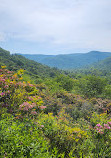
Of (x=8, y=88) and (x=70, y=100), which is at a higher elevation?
(x=8, y=88)

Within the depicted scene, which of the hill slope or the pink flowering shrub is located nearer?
the pink flowering shrub

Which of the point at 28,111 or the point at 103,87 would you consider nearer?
the point at 28,111

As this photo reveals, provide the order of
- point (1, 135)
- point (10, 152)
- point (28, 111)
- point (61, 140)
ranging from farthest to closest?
point (28, 111) < point (61, 140) < point (1, 135) < point (10, 152)

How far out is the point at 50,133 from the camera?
11.1 feet

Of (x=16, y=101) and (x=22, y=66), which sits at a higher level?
(x=22, y=66)

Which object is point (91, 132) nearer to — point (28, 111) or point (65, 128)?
point (65, 128)

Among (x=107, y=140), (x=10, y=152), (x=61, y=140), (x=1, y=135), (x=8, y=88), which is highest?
(x=8, y=88)

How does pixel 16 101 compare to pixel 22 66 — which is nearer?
pixel 16 101

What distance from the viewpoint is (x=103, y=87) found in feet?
44.5

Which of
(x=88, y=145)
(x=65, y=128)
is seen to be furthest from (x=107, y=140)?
(x=65, y=128)

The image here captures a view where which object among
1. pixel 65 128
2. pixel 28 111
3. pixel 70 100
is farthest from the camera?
pixel 70 100

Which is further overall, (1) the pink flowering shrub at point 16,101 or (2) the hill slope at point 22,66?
(2) the hill slope at point 22,66

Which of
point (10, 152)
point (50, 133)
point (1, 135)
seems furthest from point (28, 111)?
point (10, 152)

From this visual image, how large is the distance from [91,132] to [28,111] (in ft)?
8.01
